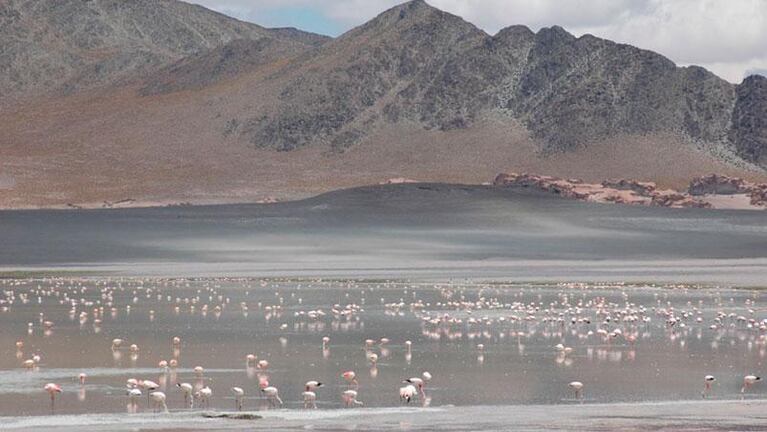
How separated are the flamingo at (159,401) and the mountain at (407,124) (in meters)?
119

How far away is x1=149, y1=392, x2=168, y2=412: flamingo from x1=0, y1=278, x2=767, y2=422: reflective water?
0.62 m

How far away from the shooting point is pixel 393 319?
37.9 m

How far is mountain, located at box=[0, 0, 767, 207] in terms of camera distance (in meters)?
155

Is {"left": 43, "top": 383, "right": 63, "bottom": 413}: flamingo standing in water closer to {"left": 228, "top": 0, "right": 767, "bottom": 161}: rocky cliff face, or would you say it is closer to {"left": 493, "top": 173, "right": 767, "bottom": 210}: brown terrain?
{"left": 493, "top": 173, "right": 767, "bottom": 210}: brown terrain

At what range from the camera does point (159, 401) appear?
72.5 ft

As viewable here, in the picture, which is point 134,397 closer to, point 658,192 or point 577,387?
point 577,387

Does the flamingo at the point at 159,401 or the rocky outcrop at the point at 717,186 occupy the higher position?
the rocky outcrop at the point at 717,186

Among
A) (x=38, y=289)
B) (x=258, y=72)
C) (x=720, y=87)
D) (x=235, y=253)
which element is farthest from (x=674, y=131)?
(x=38, y=289)

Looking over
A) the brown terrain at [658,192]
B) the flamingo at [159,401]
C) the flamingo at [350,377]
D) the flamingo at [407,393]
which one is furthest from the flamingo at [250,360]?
the brown terrain at [658,192]

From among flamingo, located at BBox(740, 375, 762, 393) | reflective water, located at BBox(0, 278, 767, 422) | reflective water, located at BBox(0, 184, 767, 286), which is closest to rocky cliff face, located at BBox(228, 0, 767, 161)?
reflective water, located at BBox(0, 184, 767, 286)

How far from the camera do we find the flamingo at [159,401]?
21.9 meters

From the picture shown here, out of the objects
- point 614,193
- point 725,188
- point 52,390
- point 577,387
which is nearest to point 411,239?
point 614,193

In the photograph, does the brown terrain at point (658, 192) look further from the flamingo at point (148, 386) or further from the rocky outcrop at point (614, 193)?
the flamingo at point (148, 386)

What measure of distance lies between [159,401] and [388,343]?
33.8 feet
